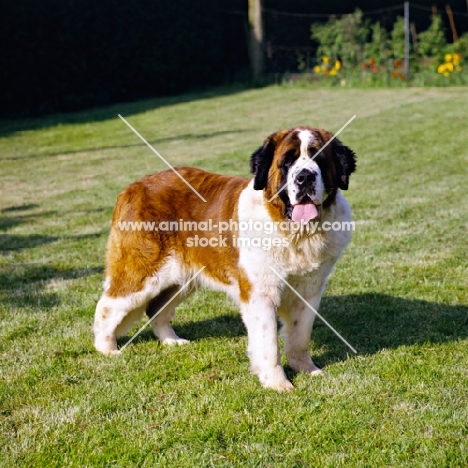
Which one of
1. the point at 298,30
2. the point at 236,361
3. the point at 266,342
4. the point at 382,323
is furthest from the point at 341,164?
the point at 298,30

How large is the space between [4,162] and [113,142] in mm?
2571

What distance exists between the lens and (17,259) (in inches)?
284

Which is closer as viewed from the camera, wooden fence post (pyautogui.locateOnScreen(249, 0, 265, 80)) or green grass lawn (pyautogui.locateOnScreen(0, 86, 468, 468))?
green grass lawn (pyautogui.locateOnScreen(0, 86, 468, 468))

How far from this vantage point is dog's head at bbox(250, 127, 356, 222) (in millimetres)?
3934

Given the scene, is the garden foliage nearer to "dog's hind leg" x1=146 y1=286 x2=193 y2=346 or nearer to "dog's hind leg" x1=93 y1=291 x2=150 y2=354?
"dog's hind leg" x1=146 y1=286 x2=193 y2=346

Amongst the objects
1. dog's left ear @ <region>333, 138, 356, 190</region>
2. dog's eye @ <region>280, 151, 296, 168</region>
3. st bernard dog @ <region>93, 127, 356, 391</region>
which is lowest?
st bernard dog @ <region>93, 127, 356, 391</region>

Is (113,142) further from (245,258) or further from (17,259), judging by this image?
(245,258)

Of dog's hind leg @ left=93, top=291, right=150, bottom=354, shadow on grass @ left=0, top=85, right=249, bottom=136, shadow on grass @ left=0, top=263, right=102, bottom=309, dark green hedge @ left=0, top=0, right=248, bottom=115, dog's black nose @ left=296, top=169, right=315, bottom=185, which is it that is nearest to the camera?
dog's black nose @ left=296, top=169, right=315, bottom=185

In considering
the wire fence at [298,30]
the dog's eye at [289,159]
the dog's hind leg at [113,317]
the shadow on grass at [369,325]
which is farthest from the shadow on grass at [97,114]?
the dog's eye at [289,159]

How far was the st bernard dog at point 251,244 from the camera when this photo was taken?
161 inches

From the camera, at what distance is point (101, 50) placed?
18625 mm

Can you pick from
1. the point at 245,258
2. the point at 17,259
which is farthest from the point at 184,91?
the point at 245,258

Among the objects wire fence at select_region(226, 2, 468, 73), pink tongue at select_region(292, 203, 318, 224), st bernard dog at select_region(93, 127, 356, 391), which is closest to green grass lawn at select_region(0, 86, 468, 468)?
st bernard dog at select_region(93, 127, 356, 391)

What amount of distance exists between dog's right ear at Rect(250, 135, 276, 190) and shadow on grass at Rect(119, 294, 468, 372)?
1312 millimetres
